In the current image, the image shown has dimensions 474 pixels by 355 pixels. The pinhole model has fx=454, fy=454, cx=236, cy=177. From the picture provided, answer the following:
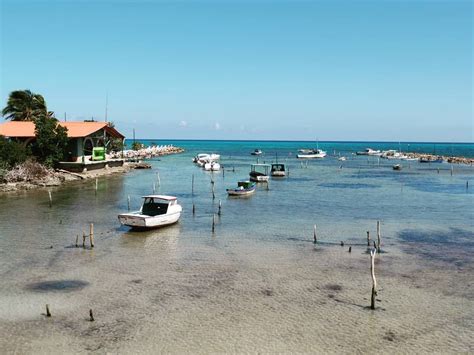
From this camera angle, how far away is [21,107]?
73.0m

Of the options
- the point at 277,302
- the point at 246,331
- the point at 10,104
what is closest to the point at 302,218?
the point at 277,302

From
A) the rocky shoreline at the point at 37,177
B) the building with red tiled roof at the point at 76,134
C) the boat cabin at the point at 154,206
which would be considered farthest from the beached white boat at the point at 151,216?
the building with red tiled roof at the point at 76,134

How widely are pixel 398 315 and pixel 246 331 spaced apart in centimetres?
596

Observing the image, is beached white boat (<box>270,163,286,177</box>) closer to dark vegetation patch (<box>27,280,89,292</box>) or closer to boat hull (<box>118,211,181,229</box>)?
boat hull (<box>118,211,181,229</box>)

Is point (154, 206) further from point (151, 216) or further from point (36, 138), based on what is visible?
point (36, 138)

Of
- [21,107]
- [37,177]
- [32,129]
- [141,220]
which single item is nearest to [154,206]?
[141,220]

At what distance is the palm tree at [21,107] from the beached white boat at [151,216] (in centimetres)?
4777

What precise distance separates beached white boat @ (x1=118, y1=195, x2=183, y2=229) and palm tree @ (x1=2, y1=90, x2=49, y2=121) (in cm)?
4777

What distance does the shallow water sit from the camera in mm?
15359

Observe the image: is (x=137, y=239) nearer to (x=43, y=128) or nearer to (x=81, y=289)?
(x=81, y=289)

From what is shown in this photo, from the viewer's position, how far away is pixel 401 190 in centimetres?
5806

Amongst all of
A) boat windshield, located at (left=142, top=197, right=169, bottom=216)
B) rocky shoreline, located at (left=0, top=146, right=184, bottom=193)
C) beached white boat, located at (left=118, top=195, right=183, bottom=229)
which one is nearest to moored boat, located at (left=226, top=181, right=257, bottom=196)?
beached white boat, located at (left=118, top=195, right=183, bottom=229)

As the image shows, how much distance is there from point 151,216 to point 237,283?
12.5 metres

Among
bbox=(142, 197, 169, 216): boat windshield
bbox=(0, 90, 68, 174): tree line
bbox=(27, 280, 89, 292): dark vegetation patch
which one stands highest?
bbox=(0, 90, 68, 174): tree line
